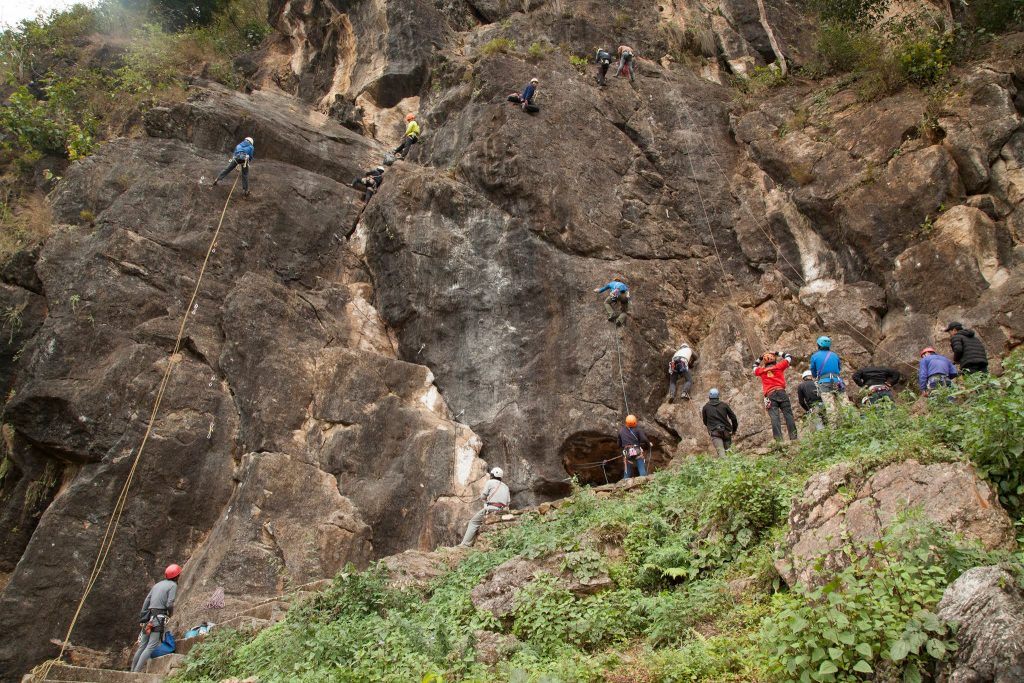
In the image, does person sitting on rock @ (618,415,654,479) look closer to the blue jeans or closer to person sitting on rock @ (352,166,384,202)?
the blue jeans

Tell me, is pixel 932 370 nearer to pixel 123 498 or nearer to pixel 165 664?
pixel 165 664

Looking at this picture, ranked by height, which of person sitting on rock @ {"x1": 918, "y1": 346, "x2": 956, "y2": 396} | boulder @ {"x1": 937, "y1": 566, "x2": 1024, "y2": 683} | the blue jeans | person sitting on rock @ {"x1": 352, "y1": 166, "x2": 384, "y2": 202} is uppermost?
person sitting on rock @ {"x1": 352, "y1": 166, "x2": 384, "y2": 202}

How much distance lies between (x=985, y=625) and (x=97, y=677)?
30.4ft

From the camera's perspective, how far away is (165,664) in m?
10.2

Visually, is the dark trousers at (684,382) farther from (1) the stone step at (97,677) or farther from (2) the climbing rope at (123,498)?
(1) the stone step at (97,677)

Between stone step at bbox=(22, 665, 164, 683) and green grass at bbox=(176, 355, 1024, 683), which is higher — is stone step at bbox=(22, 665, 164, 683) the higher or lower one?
the lower one

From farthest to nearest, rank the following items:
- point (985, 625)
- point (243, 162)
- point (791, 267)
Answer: point (243, 162), point (791, 267), point (985, 625)

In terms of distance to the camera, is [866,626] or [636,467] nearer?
[866,626]

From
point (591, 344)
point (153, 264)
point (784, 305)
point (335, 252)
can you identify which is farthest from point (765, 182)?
point (153, 264)

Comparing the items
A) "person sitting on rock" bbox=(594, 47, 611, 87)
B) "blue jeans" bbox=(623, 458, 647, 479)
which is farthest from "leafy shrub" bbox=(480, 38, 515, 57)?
"blue jeans" bbox=(623, 458, 647, 479)

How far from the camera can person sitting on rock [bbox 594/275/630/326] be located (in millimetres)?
16062

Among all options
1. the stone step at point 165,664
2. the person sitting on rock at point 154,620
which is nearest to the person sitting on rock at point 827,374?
the stone step at point 165,664

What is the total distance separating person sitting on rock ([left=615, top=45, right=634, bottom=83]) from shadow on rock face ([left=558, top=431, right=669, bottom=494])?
38.0ft

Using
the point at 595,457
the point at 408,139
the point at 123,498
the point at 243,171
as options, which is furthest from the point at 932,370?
the point at 243,171
